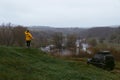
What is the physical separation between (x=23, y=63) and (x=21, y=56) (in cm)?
277

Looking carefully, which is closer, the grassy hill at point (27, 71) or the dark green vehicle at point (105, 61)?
the grassy hill at point (27, 71)

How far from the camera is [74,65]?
2417 centimetres

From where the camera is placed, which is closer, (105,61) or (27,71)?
(27,71)

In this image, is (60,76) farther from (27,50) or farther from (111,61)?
(111,61)

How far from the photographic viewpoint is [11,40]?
61.8 metres

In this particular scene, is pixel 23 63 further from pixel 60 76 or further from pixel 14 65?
pixel 60 76

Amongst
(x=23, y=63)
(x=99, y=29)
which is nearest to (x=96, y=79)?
(x=23, y=63)

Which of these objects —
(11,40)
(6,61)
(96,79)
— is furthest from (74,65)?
(11,40)

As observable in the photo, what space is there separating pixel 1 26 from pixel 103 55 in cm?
4985

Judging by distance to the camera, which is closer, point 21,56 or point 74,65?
point 21,56

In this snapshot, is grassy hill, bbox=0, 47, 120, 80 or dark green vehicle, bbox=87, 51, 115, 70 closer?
grassy hill, bbox=0, 47, 120, 80

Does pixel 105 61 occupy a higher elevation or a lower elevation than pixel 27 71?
lower

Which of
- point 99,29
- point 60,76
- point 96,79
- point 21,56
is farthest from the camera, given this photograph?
point 99,29

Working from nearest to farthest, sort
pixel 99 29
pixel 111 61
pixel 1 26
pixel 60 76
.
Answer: pixel 60 76 < pixel 111 61 < pixel 1 26 < pixel 99 29
